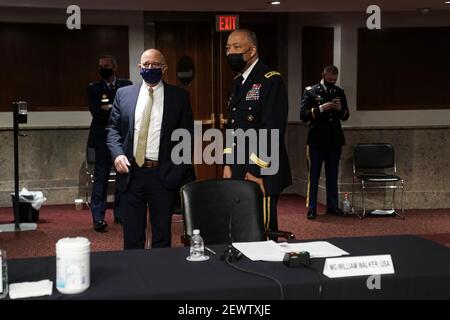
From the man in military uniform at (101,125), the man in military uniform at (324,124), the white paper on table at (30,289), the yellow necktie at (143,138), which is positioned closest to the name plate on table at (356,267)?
the white paper on table at (30,289)

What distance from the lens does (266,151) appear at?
12.4 feet

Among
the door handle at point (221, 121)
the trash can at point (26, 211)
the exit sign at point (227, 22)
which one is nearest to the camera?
the trash can at point (26, 211)

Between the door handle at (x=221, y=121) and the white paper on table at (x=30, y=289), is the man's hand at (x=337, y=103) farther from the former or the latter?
the white paper on table at (x=30, y=289)

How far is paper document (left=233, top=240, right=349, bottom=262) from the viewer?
8.32ft

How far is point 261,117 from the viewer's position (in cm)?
388

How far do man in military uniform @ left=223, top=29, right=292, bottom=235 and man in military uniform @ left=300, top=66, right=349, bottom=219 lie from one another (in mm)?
3157

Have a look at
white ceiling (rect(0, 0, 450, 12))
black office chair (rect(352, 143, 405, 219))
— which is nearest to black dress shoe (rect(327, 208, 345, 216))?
black office chair (rect(352, 143, 405, 219))

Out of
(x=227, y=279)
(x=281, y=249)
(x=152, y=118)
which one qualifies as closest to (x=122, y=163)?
(x=152, y=118)

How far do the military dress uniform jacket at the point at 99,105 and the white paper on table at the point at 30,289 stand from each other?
425cm

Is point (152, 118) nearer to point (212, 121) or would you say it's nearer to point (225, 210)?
point (225, 210)

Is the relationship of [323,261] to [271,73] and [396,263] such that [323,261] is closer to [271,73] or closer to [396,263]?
[396,263]

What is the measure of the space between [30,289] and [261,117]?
2.05m

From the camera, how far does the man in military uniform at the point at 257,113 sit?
3814 mm

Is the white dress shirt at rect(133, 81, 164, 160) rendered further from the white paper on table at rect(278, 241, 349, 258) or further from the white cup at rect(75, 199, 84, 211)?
the white cup at rect(75, 199, 84, 211)
